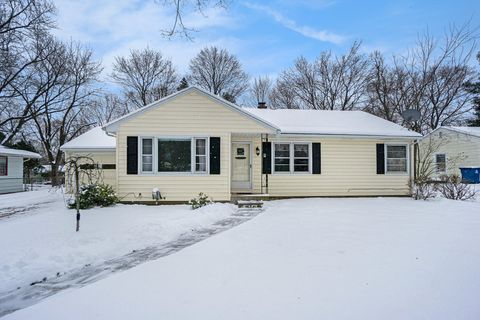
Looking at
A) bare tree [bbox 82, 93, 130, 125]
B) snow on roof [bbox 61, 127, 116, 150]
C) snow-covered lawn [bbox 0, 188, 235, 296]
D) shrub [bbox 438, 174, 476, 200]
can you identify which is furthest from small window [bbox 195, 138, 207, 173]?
bare tree [bbox 82, 93, 130, 125]

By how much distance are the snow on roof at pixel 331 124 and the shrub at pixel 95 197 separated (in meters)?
6.56

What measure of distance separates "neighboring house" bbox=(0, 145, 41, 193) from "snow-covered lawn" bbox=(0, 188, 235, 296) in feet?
42.2

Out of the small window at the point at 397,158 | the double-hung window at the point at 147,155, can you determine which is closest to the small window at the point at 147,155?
the double-hung window at the point at 147,155

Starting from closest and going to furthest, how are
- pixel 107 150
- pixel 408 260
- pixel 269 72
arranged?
pixel 408 260 → pixel 107 150 → pixel 269 72

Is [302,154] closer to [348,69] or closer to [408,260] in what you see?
[408,260]

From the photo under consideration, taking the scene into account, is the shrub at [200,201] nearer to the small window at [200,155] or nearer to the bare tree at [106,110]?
the small window at [200,155]

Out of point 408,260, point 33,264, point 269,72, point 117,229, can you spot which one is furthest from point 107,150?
point 269,72

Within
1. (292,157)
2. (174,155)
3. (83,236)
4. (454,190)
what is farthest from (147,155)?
(454,190)

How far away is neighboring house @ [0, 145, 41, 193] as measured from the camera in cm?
2030

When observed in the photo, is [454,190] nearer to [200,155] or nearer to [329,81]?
[200,155]

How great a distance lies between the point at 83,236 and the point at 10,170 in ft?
62.1

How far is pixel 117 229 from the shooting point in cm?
Result: 742

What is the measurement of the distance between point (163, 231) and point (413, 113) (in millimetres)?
12749

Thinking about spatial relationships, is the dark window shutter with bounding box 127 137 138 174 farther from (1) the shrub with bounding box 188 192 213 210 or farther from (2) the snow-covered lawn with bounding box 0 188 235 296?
(1) the shrub with bounding box 188 192 213 210
